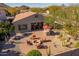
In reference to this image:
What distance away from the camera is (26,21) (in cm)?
344

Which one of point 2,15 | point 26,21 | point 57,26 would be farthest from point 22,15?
point 57,26

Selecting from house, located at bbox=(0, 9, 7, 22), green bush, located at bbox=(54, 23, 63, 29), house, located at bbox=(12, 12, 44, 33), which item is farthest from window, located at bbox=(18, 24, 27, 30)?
green bush, located at bbox=(54, 23, 63, 29)

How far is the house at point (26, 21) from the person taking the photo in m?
3.43

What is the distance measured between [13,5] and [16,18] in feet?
0.38

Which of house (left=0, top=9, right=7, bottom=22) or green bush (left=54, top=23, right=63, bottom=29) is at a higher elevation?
house (left=0, top=9, right=7, bottom=22)

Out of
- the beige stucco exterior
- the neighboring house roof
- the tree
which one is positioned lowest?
Result: the tree

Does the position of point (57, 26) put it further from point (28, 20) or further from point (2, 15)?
point (2, 15)

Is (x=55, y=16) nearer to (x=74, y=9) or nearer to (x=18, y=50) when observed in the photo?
(x=74, y=9)

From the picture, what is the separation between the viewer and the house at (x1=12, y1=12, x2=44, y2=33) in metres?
3.43

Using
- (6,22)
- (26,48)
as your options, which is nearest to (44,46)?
(26,48)

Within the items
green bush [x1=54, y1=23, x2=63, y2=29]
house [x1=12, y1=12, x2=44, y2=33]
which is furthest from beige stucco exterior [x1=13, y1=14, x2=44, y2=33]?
green bush [x1=54, y1=23, x2=63, y2=29]

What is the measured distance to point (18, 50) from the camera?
11.3 ft

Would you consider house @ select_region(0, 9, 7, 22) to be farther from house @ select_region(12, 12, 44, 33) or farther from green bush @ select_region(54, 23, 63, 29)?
green bush @ select_region(54, 23, 63, 29)

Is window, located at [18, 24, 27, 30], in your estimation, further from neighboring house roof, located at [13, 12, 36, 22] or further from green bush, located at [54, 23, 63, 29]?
green bush, located at [54, 23, 63, 29]
